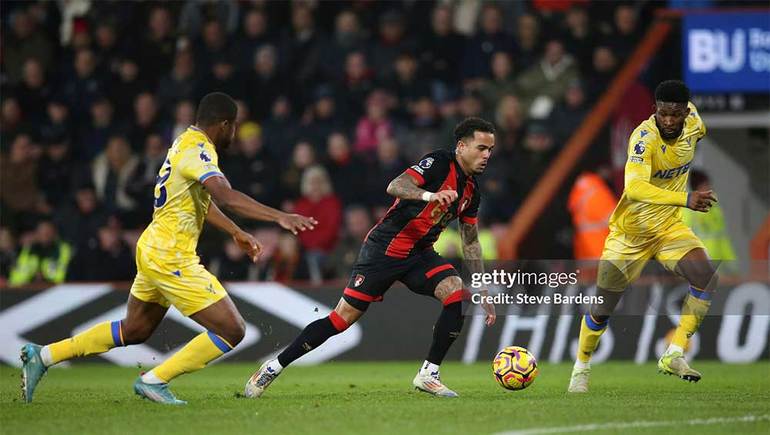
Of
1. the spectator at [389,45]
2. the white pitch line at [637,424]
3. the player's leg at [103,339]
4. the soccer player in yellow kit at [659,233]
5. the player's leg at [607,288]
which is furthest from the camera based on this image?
the spectator at [389,45]

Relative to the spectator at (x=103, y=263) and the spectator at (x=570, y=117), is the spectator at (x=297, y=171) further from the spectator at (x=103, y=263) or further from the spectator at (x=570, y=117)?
the spectator at (x=570, y=117)

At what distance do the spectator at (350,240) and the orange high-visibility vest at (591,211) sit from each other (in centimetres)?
261

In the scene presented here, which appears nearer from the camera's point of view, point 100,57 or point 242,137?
point 242,137

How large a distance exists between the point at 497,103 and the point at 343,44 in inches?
99.1

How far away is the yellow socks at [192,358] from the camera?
9.24m

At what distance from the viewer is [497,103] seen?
18.0 meters

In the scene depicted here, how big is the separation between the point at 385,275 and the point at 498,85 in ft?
28.0

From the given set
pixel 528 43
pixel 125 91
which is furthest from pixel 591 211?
pixel 125 91

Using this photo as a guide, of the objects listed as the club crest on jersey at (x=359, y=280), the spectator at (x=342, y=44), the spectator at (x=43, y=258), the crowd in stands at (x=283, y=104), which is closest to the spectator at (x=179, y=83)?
the crowd in stands at (x=283, y=104)

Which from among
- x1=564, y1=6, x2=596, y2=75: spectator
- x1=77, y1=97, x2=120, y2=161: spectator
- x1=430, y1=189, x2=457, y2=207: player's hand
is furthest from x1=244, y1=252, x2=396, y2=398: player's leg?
x1=77, y1=97, x2=120, y2=161: spectator

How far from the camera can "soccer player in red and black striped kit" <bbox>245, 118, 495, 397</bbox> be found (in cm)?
991

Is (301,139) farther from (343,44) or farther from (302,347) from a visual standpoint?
(302,347)

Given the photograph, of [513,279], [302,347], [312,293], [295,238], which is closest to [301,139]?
[295,238]

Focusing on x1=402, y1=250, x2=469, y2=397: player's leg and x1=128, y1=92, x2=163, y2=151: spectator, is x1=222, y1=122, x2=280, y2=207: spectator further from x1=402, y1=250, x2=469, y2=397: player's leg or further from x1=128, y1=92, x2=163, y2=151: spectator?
x1=402, y1=250, x2=469, y2=397: player's leg
